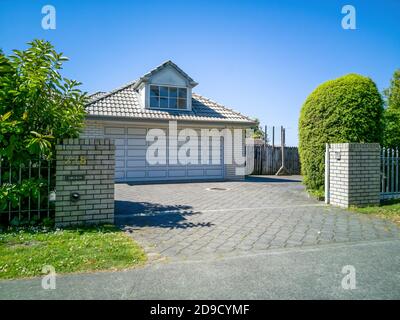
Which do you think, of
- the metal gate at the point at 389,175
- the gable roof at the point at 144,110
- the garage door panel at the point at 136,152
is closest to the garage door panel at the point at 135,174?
the garage door panel at the point at 136,152

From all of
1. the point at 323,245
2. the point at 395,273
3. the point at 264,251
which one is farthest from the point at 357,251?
the point at 264,251

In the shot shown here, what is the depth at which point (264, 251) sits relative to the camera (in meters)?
4.16

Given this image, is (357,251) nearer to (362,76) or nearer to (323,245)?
(323,245)

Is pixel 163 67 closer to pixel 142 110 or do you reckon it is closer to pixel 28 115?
pixel 142 110

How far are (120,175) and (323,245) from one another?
36.2 feet

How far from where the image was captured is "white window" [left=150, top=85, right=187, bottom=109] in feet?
50.0

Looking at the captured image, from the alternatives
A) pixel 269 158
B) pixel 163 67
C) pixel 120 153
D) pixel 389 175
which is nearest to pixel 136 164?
pixel 120 153

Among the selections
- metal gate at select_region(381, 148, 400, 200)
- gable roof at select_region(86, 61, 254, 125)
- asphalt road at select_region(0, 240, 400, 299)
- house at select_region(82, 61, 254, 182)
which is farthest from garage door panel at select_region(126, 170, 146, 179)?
asphalt road at select_region(0, 240, 400, 299)

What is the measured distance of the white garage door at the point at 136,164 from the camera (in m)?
13.8

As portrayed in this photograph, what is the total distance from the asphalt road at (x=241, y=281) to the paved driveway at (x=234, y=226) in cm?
45

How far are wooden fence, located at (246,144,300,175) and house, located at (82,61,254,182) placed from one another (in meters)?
4.22

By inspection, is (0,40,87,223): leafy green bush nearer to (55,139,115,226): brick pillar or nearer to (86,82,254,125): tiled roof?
(55,139,115,226): brick pillar

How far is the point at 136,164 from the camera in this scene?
14203 millimetres

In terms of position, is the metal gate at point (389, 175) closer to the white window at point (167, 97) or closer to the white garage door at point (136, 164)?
the white garage door at point (136, 164)
